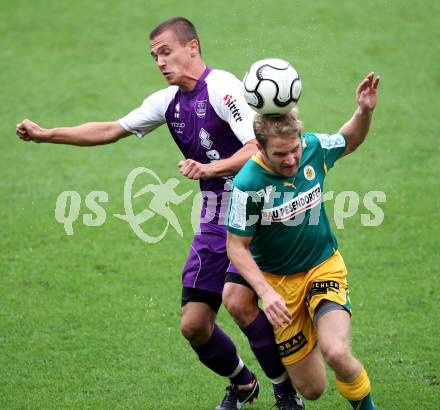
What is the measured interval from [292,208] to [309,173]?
27cm

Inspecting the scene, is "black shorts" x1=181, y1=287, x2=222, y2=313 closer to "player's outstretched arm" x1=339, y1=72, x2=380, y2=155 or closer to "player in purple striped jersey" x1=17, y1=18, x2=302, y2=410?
"player in purple striped jersey" x1=17, y1=18, x2=302, y2=410

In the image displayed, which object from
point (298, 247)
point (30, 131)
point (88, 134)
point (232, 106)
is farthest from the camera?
point (88, 134)

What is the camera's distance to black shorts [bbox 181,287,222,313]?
680 centimetres

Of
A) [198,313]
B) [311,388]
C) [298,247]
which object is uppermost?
[298,247]

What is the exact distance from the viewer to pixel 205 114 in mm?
6676

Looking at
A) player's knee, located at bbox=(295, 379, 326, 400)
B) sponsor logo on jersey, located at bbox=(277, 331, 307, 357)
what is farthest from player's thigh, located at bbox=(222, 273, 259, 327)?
player's knee, located at bbox=(295, 379, 326, 400)

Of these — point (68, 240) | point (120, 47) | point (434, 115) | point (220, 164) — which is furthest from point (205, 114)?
point (120, 47)

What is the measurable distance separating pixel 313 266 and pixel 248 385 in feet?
4.47

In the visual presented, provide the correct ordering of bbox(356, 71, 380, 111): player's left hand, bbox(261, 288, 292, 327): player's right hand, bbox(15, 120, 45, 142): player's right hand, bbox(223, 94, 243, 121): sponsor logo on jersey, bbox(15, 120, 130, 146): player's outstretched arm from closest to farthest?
bbox(261, 288, 292, 327): player's right hand
bbox(356, 71, 380, 111): player's left hand
bbox(223, 94, 243, 121): sponsor logo on jersey
bbox(15, 120, 45, 142): player's right hand
bbox(15, 120, 130, 146): player's outstretched arm

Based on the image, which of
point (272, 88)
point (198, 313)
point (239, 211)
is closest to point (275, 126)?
point (272, 88)

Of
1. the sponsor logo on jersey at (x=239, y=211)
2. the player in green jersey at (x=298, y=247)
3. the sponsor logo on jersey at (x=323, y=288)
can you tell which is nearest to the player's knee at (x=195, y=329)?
the player in green jersey at (x=298, y=247)

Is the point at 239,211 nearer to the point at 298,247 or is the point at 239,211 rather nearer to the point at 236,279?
the point at 298,247

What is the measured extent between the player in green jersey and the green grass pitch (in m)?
0.96

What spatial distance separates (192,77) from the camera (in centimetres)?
677
